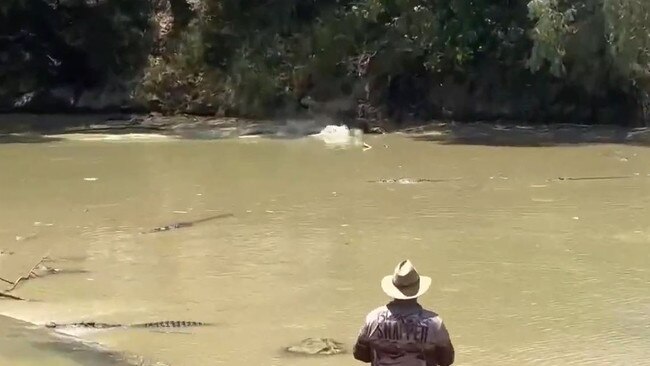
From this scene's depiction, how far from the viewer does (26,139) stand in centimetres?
1772

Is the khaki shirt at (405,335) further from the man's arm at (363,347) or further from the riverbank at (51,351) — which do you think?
the riverbank at (51,351)

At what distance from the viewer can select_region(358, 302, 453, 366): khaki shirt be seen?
12.3 ft

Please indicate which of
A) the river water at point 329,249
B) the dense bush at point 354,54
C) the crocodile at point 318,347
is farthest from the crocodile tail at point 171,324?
the dense bush at point 354,54

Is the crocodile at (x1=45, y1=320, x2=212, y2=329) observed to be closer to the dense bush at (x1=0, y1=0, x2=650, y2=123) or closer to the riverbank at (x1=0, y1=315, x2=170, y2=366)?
the riverbank at (x1=0, y1=315, x2=170, y2=366)

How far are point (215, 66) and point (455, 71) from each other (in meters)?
4.88

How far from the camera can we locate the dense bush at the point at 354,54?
17531 mm

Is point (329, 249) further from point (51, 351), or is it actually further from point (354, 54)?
point (354, 54)

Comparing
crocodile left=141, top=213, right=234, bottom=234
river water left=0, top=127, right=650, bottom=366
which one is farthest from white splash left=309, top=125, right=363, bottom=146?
crocodile left=141, top=213, right=234, bottom=234

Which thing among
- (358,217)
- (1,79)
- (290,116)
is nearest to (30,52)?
(1,79)

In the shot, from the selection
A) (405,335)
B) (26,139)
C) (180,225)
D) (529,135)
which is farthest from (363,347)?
(26,139)

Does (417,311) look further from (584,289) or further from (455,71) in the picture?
(455,71)

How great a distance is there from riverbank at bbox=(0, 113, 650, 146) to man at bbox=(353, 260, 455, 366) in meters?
12.8

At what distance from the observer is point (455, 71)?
19516 mm

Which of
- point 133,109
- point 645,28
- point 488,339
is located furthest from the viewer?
point 133,109
